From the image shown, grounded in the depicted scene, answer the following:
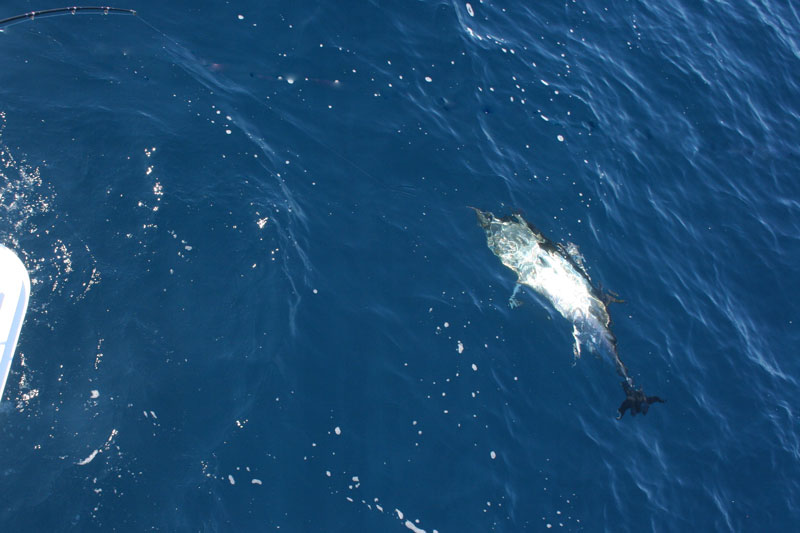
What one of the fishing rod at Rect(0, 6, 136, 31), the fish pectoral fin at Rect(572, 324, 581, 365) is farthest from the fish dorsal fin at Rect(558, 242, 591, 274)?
the fishing rod at Rect(0, 6, 136, 31)

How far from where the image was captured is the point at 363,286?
11906 millimetres

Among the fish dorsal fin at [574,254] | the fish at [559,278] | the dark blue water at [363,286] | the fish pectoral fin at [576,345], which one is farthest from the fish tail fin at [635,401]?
the fish dorsal fin at [574,254]

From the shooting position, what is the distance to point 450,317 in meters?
12.1

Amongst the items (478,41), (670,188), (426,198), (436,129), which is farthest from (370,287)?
(670,188)

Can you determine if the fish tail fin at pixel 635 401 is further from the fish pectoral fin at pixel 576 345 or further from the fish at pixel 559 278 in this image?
the fish pectoral fin at pixel 576 345

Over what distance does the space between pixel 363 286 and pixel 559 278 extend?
5206mm

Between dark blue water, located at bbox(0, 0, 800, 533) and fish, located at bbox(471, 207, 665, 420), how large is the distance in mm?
335

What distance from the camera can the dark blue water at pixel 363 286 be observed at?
30.3 feet

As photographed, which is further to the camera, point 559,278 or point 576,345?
point 559,278

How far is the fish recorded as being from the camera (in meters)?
13.2

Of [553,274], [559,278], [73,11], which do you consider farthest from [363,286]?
[73,11]

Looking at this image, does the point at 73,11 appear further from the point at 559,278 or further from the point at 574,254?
the point at 574,254

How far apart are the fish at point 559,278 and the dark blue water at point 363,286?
1.10 ft

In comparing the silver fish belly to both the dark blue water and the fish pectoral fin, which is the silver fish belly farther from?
the dark blue water
